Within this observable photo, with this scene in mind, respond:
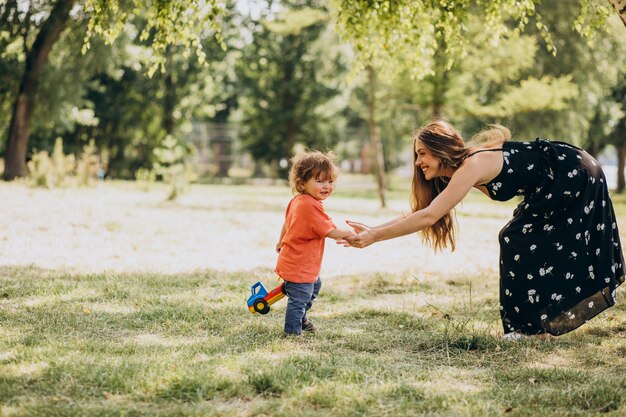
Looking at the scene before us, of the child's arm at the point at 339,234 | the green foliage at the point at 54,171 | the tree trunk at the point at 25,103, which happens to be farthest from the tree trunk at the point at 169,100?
the child's arm at the point at 339,234

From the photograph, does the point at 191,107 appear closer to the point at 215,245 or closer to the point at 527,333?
the point at 215,245

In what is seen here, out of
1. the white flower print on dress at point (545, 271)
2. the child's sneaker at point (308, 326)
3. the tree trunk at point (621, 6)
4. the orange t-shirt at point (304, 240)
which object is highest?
the tree trunk at point (621, 6)

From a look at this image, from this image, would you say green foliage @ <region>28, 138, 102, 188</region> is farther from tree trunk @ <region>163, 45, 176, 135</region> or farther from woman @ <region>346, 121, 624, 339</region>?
tree trunk @ <region>163, 45, 176, 135</region>

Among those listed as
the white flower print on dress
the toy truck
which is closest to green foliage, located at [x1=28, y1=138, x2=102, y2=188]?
the toy truck

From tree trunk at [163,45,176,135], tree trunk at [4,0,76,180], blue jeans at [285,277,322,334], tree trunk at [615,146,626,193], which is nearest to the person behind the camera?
blue jeans at [285,277,322,334]

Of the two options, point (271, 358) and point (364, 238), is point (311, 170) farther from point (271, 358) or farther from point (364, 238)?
point (271, 358)

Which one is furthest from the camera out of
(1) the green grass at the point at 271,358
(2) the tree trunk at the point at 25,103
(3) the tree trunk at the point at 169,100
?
(3) the tree trunk at the point at 169,100

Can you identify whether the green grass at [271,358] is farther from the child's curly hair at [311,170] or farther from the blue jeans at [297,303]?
the child's curly hair at [311,170]

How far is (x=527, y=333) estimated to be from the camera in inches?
188

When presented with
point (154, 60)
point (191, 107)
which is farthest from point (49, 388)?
point (191, 107)

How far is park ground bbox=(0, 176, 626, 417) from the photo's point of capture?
10.9ft

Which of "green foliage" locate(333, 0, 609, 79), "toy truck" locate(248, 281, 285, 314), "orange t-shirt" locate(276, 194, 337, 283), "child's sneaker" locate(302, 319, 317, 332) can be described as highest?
"green foliage" locate(333, 0, 609, 79)

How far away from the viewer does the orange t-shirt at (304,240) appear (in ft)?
15.3

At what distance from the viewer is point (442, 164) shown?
473 cm
